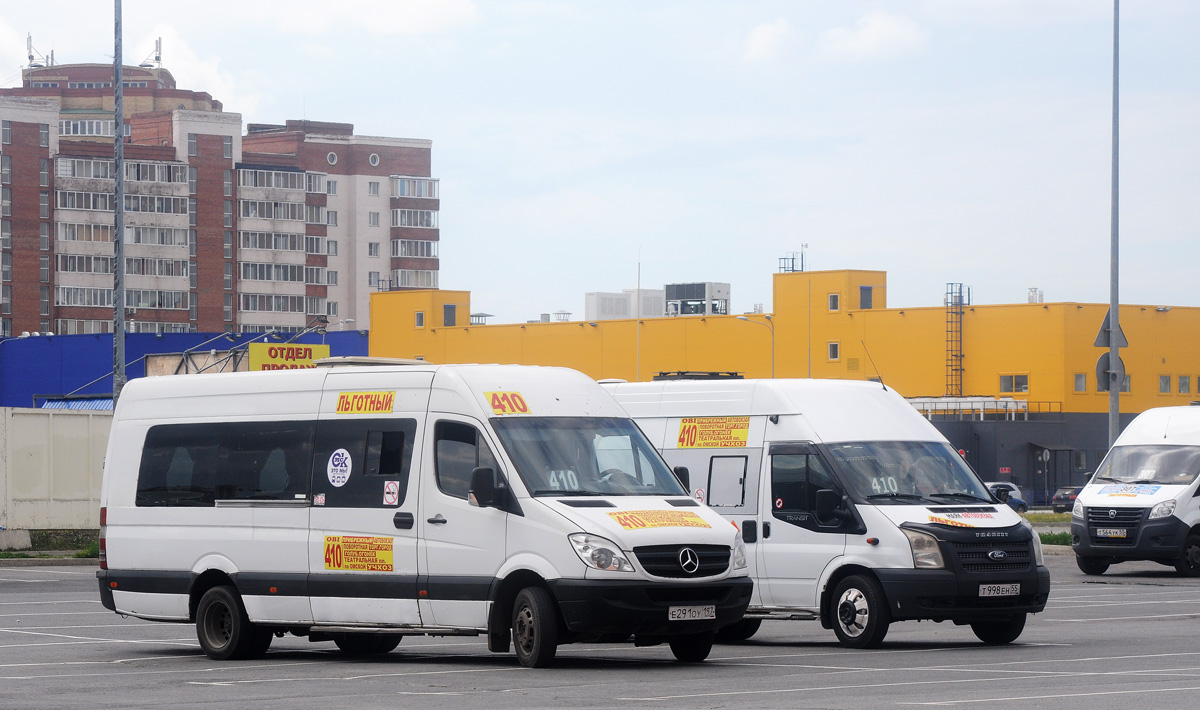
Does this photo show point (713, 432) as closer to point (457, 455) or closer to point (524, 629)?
point (457, 455)

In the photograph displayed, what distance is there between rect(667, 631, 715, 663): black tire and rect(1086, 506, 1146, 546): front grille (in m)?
15.3

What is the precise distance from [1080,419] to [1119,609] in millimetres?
62805

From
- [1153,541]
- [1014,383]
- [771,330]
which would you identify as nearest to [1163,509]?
[1153,541]

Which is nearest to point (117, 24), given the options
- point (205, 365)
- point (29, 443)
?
point (29, 443)

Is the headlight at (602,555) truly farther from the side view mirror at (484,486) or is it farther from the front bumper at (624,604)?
the side view mirror at (484,486)

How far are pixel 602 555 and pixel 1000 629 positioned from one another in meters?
5.04

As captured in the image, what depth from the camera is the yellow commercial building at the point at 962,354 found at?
80188 millimetres

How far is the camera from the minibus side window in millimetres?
14188

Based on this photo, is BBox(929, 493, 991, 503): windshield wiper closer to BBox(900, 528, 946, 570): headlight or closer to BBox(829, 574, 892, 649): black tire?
BBox(900, 528, 946, 570): headlight

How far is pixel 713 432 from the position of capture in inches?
696

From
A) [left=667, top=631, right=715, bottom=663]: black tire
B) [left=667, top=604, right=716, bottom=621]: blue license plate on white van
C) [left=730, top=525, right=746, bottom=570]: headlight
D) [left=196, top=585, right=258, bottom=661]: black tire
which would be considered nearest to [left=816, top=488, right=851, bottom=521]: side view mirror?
[left=730, top=525, right=746, bottom=570]: headlight

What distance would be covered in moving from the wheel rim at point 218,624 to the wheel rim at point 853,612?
→ 5.77 m

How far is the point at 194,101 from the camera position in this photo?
494ft

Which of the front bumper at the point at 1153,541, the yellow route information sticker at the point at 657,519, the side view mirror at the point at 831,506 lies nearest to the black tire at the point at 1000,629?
the side view mirror at the point at 831,506
